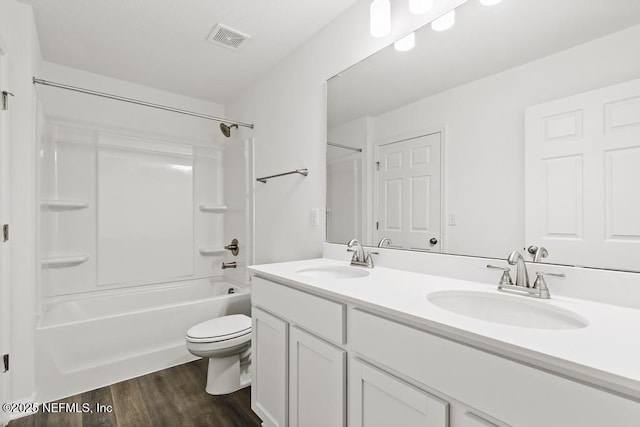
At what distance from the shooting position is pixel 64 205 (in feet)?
8.05

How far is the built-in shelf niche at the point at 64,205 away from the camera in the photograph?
7.88 feet

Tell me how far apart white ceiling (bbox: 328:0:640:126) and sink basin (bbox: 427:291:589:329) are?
2.80 feet

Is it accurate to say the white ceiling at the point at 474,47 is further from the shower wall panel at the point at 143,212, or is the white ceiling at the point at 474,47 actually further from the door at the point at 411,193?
the shower wall panel at the point at 143,212

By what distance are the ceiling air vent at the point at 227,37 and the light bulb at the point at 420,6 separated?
1.13 metres

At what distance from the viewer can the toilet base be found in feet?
6.30

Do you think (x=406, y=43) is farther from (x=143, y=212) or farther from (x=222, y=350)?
(x=143, y=212)

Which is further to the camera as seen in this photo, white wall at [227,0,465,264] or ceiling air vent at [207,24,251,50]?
ceiling air vent at [207,24,251,50]

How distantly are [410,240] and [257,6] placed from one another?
1.58 meters

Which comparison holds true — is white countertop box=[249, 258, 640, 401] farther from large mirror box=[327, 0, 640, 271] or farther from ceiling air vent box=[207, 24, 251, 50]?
ceiling air vent box=[207, 24, 251, 50]

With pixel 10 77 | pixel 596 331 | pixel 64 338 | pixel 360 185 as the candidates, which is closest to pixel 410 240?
pixel 360 185

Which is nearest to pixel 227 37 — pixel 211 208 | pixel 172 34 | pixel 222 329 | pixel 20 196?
pixel 172 34

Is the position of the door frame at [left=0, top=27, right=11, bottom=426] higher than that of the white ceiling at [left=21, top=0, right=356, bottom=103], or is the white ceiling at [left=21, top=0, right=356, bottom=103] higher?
the white ceiling at [left=21, top=0, right=356, bottom=103]

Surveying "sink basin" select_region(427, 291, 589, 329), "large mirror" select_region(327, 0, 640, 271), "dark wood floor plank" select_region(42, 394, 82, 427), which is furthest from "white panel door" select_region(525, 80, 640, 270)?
"dark wood floor plank" select_region(42, 394, 82, 427)

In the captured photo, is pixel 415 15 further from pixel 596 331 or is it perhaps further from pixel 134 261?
pixel 134 261
